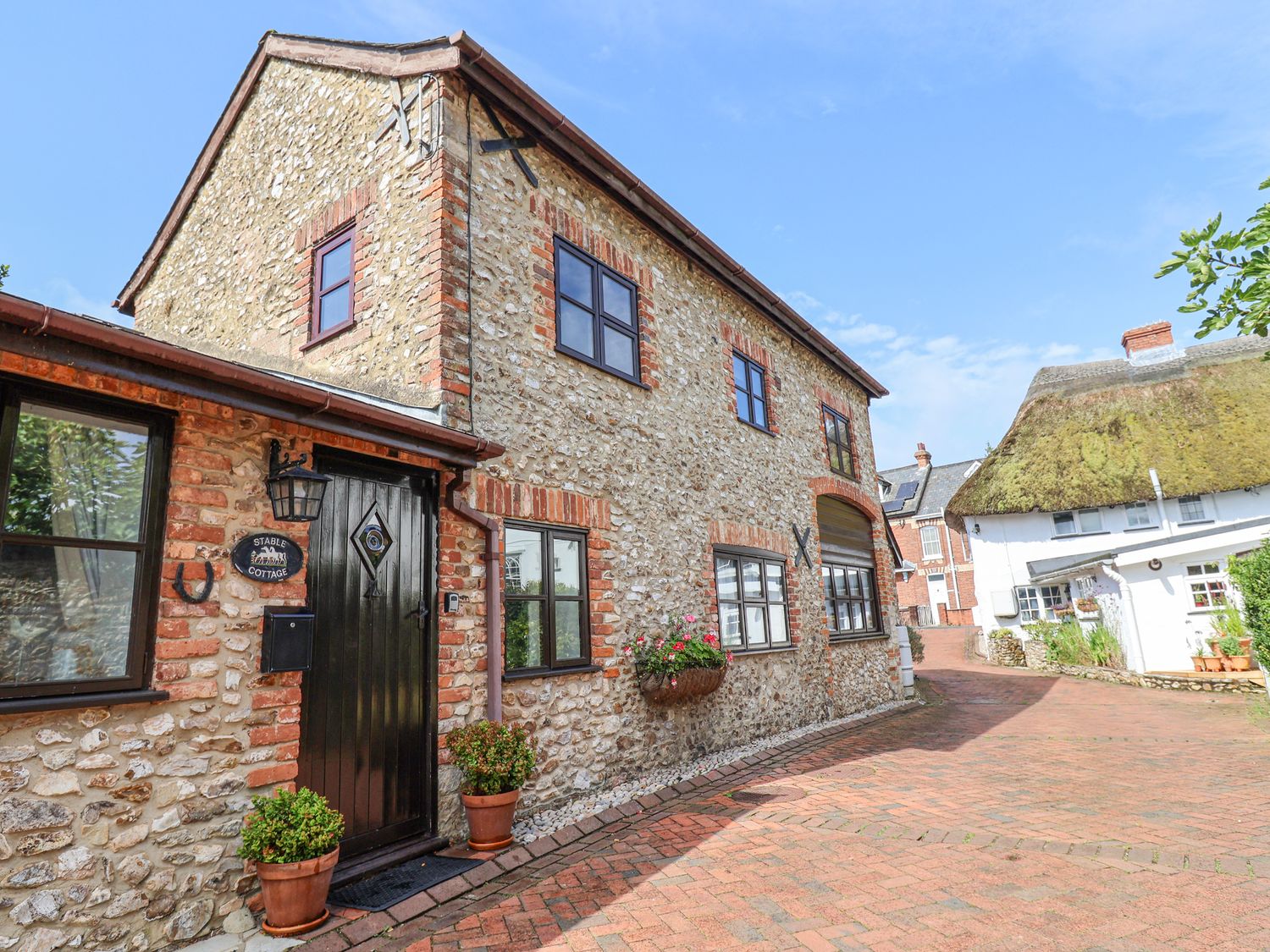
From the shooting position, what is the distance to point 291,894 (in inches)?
137

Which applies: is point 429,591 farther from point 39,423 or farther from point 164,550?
point 39,423

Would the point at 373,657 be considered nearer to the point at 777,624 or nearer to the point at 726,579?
the point at 726,579

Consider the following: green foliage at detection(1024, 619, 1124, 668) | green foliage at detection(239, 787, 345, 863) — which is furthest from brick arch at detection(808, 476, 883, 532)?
green foliage at detection(239, 787, 345, 863)

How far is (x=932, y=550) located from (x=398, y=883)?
35508mm

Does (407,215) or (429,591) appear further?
(407,215)

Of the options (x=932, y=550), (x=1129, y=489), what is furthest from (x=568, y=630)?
(x=932, y=550)

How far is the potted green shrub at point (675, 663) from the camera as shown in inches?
260

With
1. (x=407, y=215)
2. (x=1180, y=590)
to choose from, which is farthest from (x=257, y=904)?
(x=1180, y=590)

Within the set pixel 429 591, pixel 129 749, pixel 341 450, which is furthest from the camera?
pixel 429 591

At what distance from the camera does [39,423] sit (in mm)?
3402

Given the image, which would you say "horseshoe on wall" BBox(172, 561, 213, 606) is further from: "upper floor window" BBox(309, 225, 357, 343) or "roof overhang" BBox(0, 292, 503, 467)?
"upper floor window" BBox(309, 225, 357, 343)

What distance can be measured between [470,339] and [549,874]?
3.94 meters

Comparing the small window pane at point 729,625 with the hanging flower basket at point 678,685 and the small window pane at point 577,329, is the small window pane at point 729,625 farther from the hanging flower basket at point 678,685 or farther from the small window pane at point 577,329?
the small window pane at point 577,329

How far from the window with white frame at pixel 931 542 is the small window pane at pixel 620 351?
3182 cm
